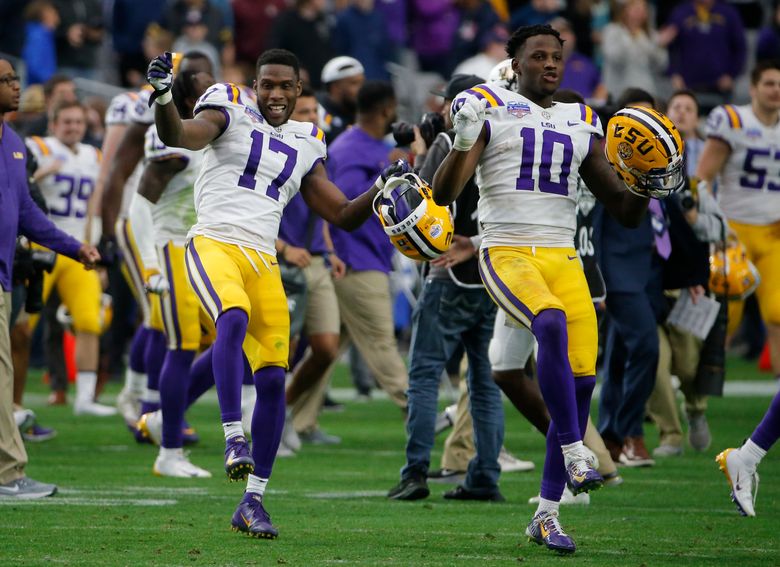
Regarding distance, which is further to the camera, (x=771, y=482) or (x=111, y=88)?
(x=111, y=88)

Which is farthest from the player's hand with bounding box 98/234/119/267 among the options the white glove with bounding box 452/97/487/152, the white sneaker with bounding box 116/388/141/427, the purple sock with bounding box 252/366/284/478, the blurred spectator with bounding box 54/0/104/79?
the blurred spectator with bounding box 54/0/104/79

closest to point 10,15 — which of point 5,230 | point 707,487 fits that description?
point 5,230

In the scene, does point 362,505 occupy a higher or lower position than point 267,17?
lower

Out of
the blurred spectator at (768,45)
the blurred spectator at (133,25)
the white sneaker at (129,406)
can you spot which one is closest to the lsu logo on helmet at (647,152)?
the white sneaker at (129,406)

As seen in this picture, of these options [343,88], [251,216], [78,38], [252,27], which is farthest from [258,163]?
[252,27]

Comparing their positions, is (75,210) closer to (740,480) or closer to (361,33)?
(740,480)

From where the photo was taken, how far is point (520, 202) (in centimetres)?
592

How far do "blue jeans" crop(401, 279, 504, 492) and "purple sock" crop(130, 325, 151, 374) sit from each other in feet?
10.7

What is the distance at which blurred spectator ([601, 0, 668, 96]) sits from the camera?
1577 cm

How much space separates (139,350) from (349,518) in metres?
4.04

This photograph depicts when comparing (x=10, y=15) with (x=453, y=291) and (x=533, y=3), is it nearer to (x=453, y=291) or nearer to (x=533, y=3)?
(x=533, y=3)

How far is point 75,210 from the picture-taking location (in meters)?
10.9

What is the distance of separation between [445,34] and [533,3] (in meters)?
1.52

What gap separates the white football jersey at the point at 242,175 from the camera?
604cm
